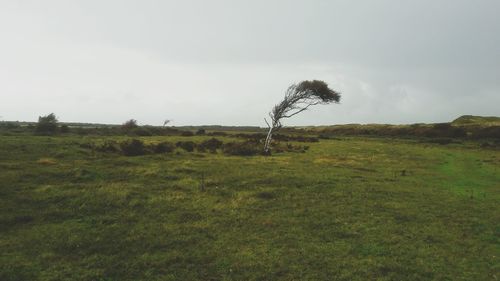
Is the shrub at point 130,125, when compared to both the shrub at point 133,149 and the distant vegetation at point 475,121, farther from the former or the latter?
the distant vegetation at point 475,121

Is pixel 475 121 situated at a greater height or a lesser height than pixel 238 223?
greater

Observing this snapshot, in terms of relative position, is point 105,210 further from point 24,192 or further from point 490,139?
point 490,139

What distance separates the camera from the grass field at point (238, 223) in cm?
1368

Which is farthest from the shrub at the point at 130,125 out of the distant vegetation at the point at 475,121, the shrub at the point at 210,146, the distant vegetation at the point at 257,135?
the distant vegetation at the point at 475,121

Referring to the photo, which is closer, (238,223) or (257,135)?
(238,223)

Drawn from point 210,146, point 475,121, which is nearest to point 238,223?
point 210,146

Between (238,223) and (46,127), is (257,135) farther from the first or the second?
(238,223)

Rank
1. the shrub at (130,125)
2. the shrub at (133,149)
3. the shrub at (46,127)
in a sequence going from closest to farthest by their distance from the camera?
1. the shrub at (133,149)
2. the shrub at (46,127)
3. the shrub at (130,125)

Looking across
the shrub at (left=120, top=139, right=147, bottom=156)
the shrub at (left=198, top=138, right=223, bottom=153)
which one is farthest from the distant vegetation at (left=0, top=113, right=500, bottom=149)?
the shrub at (left=120, top=139, right=147, bottom=156)

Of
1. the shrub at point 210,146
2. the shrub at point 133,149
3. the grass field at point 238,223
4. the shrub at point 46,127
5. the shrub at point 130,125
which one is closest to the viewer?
the grass field at point 238,223

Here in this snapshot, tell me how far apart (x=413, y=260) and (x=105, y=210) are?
1407 cm

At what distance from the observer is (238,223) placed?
18344 millimetres

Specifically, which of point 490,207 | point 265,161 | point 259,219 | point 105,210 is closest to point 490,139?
point 265,161

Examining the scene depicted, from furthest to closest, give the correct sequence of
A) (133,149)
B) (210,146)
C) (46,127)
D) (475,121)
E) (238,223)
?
(475,121) → (46,127) → (210,146) → (133,149) → (238,223)
